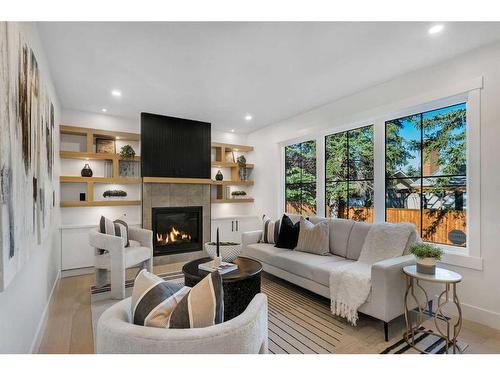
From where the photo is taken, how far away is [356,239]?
121 inches

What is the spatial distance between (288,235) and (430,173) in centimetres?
185

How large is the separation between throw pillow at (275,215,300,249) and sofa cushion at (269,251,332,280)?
0.17 meters

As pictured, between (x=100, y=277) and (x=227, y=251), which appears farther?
(x=100, y=277)

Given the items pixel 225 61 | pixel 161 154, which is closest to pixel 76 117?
pixel 161 154

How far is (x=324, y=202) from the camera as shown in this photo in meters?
4.32

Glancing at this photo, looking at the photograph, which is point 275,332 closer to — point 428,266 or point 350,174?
point 428,266

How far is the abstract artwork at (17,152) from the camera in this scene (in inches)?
45.7

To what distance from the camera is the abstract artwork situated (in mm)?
1161

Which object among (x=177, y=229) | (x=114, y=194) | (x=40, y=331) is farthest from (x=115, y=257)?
(x=177, y=229)

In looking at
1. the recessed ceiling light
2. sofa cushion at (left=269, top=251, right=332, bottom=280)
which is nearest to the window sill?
sofa cushion at (left=269, top=251, right=332, bottom=280)

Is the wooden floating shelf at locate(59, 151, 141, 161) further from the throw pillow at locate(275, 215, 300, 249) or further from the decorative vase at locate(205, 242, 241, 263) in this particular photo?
the throw pillow at locate(275, 215, 300, 249)

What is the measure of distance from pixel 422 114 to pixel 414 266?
6.16 feet

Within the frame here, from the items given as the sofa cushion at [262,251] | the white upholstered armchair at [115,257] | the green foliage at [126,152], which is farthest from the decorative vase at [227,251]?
the green foliage at [126,152]

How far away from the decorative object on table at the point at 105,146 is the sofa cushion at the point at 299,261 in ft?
11.1
